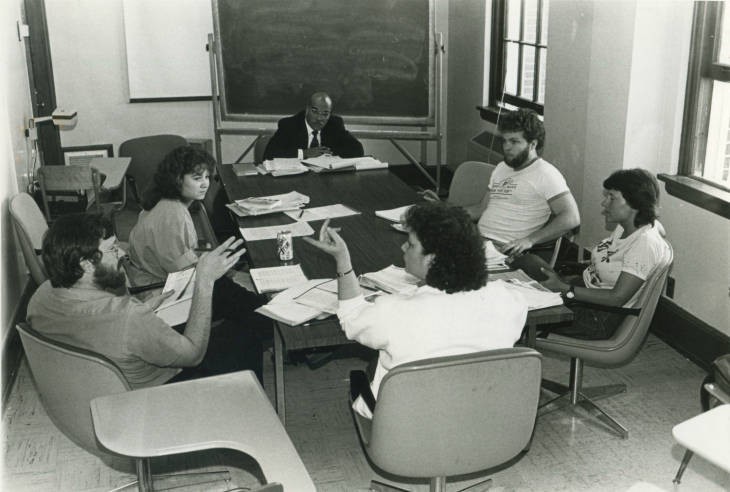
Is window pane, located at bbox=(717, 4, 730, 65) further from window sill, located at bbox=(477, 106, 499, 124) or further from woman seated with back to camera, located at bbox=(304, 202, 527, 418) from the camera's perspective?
window sill, located at bbox=(477, 106, 499, 124)

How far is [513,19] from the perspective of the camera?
19.4 ft

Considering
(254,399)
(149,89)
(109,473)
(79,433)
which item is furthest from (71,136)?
(254,399)

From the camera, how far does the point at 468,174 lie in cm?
440

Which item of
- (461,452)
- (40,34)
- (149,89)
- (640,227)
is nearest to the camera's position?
(461,452)

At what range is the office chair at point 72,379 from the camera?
2.16 meters

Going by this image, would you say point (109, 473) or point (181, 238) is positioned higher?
point (181, 238)

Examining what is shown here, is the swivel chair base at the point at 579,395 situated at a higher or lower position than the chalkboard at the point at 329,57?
lower

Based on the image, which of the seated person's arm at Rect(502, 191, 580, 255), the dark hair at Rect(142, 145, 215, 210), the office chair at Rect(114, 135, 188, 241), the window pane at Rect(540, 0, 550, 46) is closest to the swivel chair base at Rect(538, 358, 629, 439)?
the seated person's arm at Rect(502, 191, 580, 255)

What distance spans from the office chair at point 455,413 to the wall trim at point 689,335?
5.97 feet

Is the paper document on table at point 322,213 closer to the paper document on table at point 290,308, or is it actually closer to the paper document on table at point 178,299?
the paper document on table at point 178,299

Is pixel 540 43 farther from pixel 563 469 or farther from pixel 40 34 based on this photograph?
pixel 40 34

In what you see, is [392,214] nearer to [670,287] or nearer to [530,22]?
[670,287]

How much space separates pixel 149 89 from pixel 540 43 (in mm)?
3271

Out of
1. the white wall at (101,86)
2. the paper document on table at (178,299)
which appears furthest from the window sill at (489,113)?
the paper document on table at (178,299)
